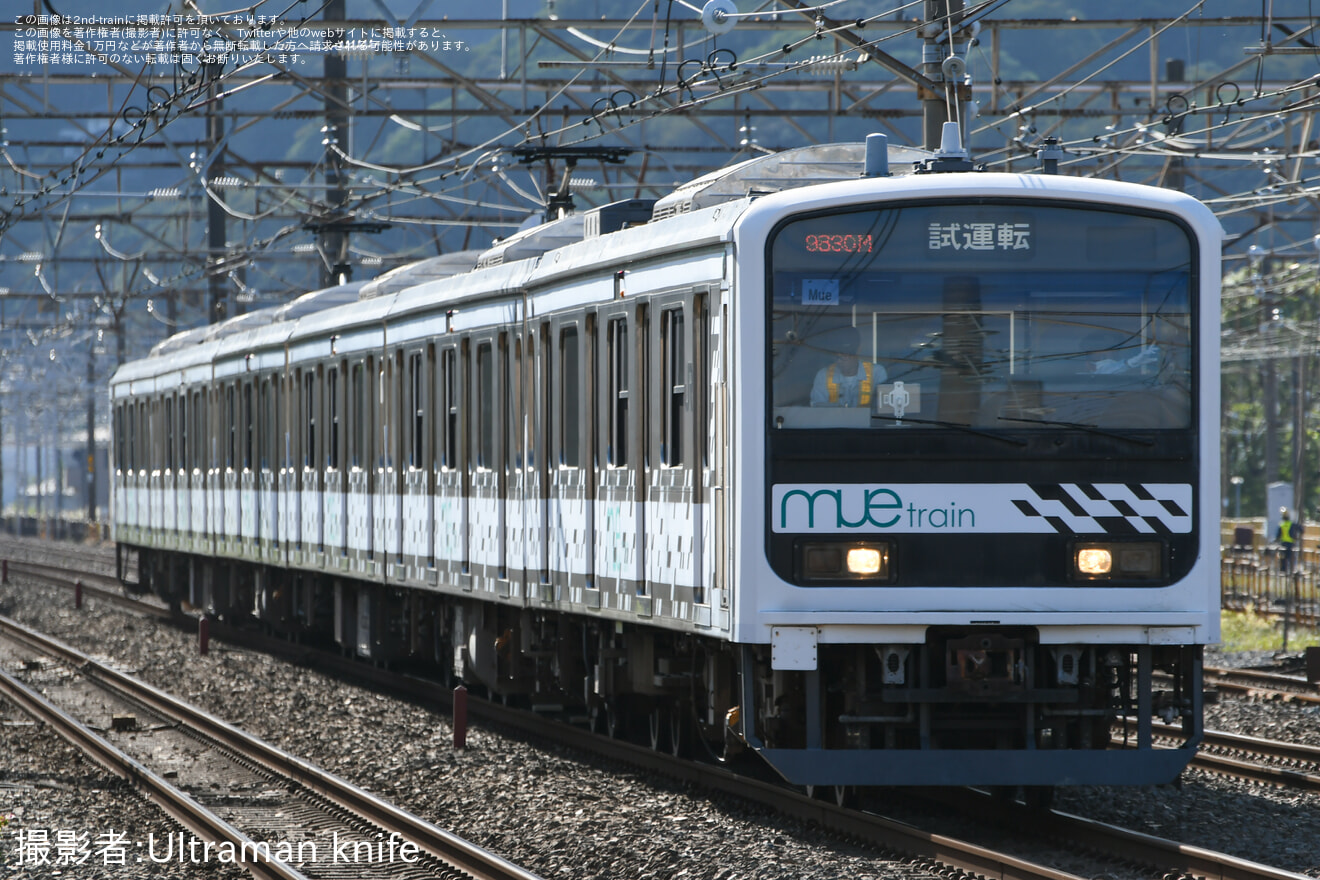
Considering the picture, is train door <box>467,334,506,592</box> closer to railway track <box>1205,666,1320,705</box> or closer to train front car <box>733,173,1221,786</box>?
train front car <box>733,173,1221,786</box>

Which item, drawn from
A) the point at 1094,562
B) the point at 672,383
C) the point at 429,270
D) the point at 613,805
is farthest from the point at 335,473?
the point at 1094,562

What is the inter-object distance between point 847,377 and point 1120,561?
1.51 meters

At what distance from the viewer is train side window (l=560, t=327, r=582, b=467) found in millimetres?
12805

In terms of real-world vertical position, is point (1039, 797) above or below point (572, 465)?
below

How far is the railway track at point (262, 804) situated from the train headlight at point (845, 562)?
1.87 m

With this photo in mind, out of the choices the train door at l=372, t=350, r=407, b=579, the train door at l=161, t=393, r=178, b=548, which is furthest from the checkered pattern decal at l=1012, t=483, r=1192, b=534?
the train door at l=161, t=393, r=178, b=548

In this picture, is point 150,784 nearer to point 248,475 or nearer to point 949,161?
point 949,161

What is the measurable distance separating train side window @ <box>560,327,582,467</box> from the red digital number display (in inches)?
122

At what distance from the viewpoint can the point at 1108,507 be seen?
389 inches

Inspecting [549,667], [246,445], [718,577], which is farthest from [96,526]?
[718,577]

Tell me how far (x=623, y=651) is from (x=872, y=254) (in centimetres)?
379

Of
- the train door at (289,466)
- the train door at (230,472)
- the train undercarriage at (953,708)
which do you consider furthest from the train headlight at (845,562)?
the train door at (230,472)

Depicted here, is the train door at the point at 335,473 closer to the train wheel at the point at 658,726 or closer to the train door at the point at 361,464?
the train door at the point at 361,464
